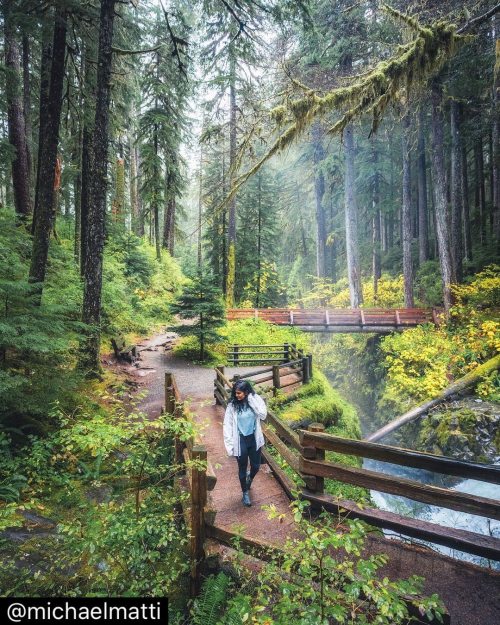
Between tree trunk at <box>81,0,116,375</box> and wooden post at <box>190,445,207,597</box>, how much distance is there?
6.22m

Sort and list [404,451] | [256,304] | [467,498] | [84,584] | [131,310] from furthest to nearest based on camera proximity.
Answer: [256,304] < [131,310] < [84,584] < [404,451] < [467,498]

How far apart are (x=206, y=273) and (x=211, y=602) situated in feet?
44.2

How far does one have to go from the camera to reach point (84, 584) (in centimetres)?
441

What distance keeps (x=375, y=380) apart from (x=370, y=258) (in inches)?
645

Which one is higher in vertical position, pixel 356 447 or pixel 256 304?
pixel 256 304

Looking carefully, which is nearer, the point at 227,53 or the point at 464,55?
the point at 464,55

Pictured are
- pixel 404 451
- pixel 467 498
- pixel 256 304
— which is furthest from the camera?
pixel 256 304

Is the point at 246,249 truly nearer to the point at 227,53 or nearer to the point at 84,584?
the point at 227,53

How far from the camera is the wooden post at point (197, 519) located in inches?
169

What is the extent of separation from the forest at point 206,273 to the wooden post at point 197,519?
0.64 ft

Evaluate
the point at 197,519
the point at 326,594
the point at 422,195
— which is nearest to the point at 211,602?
the point at 197,519

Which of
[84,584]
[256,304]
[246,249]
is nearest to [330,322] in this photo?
[256,304]

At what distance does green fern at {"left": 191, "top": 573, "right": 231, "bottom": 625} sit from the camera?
3.51 m

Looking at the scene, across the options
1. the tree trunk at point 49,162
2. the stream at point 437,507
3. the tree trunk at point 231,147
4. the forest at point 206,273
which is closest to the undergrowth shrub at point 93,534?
the forest at point 206,273
